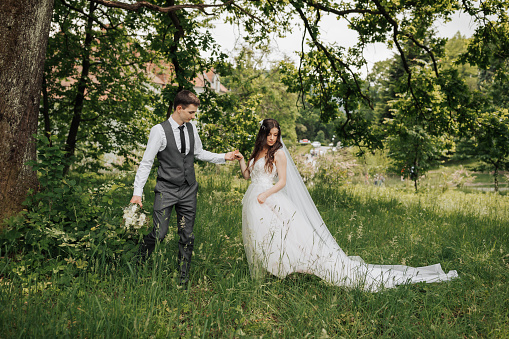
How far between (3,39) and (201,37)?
3.89m

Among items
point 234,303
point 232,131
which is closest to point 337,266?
point 234,303

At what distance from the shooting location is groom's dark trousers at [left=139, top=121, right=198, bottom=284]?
3500 mm

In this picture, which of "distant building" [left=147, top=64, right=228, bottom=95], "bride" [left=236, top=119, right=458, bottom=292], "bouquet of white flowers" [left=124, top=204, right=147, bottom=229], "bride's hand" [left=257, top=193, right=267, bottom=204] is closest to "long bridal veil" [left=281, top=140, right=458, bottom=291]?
"bride" [left=236, top=119, right=458, bottom=292]

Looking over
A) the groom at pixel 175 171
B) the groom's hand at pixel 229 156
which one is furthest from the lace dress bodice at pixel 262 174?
the groom at pixel 175 171

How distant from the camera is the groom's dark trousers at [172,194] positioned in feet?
11.5

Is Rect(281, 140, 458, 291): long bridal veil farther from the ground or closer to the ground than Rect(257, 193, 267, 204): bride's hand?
closer to the ground

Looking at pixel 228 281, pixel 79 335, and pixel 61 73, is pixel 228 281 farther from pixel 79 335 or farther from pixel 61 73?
pixel 61 73

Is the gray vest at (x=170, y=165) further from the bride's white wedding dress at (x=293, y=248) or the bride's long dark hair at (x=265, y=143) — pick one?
the bride's long dark hair at (x=265, y=143)

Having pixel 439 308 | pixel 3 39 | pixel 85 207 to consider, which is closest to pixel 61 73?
pixel 3 39

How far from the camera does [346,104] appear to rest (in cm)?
848

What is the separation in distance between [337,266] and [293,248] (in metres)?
0.56

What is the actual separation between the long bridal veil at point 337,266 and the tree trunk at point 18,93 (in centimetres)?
307

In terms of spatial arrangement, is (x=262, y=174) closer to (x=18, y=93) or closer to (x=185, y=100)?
(x=185, y=100)

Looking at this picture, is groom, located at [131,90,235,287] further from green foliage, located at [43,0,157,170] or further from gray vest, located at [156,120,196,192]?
green foliage, located at [43,0,157,170]
